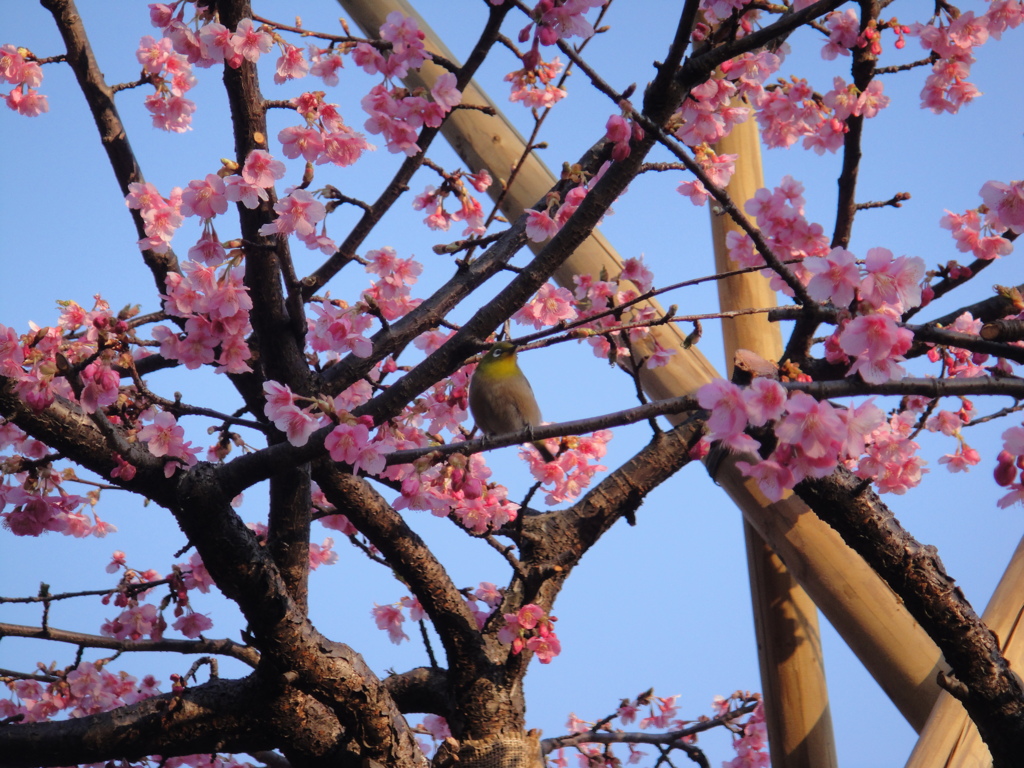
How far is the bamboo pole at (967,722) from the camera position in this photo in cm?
205

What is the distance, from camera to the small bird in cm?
245

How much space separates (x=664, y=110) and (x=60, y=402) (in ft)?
4.66

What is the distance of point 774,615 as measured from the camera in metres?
2.95

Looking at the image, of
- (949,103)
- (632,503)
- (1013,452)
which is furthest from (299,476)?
(949,103)

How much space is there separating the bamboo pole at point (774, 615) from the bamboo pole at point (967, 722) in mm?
715

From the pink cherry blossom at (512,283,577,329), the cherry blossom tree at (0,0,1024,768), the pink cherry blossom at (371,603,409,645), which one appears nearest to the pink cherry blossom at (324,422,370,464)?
the cherry blossom tree at (0,0,1024,768)

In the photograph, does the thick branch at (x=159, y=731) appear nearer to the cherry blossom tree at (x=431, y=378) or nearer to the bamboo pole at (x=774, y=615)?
the cherry blossom tree at (x=431, y=378)

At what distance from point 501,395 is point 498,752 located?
1019 millimetres

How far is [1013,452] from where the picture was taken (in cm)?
134

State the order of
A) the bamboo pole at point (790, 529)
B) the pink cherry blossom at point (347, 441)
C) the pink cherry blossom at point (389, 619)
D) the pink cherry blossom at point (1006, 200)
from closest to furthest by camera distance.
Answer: the pink cherry blossom at point (347, 441), the pink cherry blossom at point (1006, 200), the bamboo pole at point (790, 529), the pink cherry blossom at point (389, 619)

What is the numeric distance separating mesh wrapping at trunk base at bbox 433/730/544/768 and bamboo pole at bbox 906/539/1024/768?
3.27ft

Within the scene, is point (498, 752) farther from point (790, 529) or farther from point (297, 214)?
point (297, 214)

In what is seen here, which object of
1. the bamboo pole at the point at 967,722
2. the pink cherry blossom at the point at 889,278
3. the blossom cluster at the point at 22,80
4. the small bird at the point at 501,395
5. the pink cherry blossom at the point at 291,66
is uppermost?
the blossom cluster at the point at 22,80

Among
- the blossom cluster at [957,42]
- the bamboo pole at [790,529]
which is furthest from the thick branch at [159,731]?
the blossom cluster at [957,42]
